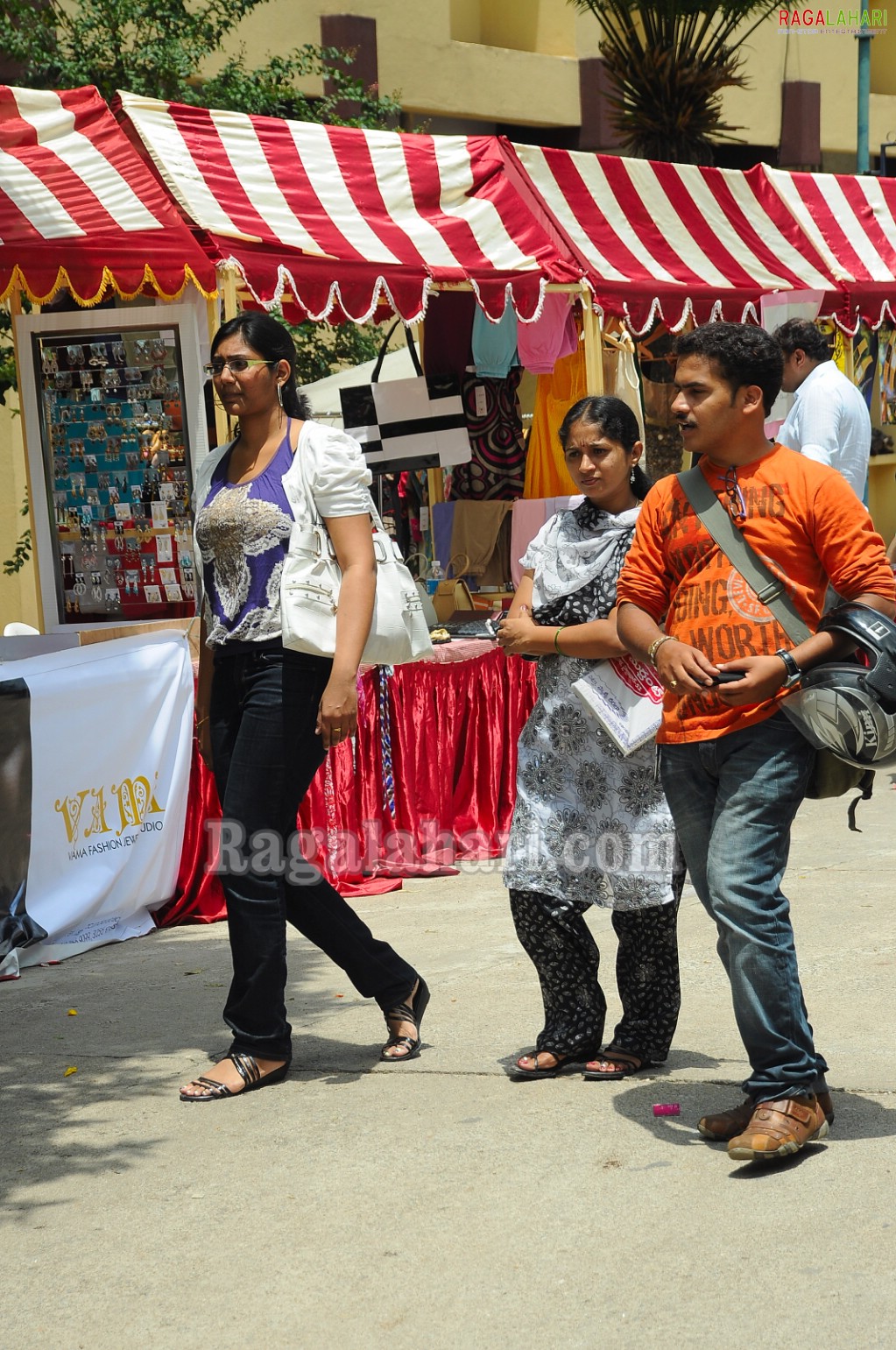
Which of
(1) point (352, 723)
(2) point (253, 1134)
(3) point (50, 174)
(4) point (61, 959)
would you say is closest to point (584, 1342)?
(2) point (253, 1134)

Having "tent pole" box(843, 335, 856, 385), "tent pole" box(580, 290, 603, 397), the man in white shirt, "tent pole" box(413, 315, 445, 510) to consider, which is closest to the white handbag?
the man in white shirt

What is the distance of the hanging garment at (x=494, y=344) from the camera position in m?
9.73

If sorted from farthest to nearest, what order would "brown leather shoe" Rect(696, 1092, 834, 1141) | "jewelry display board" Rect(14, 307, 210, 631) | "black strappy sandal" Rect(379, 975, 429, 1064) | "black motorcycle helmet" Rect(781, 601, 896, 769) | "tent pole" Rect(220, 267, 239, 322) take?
"jewelry display board" Rect(14, 307, 210, 631)
"tent pole" Rect(220, 267, 239, 322)
"black strappy sandal" Rect(379, 975, 429, 1064)
"brown leather shoe" Rect(696, 1092, 834, 1141)
"black motorcycle helmet" Rect(781, 601, 896, 769)

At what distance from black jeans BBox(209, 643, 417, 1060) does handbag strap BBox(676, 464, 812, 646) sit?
1.17 m

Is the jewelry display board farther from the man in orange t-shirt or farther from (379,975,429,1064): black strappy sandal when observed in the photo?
the man in orange t-shirt

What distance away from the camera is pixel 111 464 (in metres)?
7.74

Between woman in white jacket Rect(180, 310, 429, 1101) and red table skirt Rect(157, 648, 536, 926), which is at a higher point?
woman in white jacket Rect(180, 310, 429, 1101)

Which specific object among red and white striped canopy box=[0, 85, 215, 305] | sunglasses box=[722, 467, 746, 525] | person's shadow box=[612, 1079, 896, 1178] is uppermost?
red and white striped canopy box=[0, 85, 215, 305]

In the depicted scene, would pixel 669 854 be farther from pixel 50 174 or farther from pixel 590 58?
pixel 590 58

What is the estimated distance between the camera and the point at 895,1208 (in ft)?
11.0

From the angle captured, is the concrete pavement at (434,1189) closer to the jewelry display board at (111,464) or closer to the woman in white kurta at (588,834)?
the woman in white kurta at (588,834)

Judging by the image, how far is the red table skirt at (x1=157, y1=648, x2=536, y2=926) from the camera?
285 inches

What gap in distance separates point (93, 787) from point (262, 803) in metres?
2.31

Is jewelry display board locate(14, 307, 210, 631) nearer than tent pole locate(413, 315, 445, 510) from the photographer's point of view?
Yes
